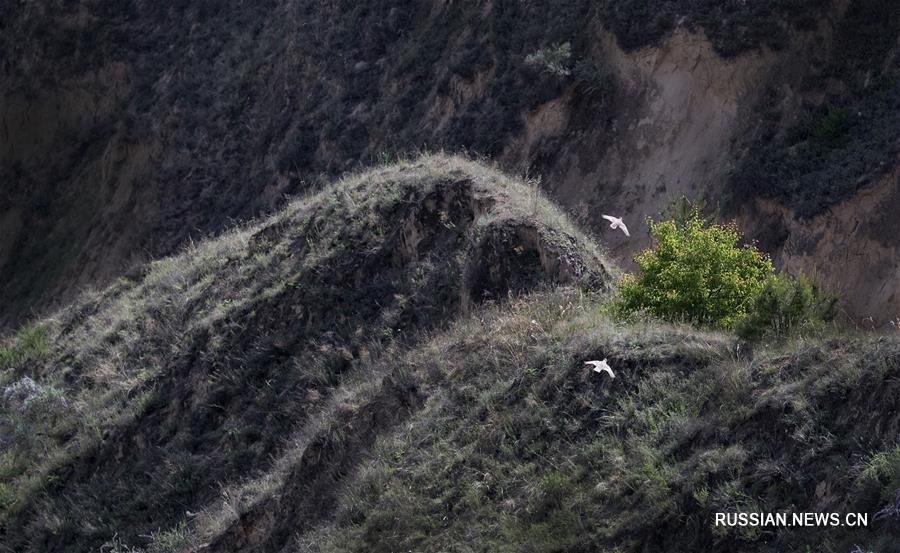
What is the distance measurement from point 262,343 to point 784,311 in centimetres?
651

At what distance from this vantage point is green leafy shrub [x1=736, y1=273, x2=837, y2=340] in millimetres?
10227

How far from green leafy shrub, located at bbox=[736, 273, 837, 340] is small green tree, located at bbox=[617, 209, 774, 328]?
882mm

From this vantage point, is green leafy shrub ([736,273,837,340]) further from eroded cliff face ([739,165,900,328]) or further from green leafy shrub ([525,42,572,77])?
green leafy shrub ([525,42,572,77])

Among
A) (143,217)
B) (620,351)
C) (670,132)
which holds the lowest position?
(143,217)

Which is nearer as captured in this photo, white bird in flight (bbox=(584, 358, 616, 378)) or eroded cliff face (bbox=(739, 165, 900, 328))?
white bird in flight (bbox=(584, 358, 616, 378))

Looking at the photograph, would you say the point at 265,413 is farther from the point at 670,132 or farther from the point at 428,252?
the point at 670,132

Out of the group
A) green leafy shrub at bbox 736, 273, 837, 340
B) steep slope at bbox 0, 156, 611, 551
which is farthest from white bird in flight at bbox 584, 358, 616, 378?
steep slope at bbox 0, 156, 611, 551

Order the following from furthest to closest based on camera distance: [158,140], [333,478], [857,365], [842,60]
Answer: [158,140], [842,60], [333,478], [857,365]

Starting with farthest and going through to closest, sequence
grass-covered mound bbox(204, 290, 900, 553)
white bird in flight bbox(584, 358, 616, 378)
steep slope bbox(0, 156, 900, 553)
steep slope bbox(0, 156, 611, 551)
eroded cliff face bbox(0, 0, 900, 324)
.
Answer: eroded cliff face bbox(0, 0, 900, 324), steep slope bbox(0, 156, 611, 551), white bird in flight bbox(584, 358, 616, 378), steep slope bbox(0, 156, 900, 553), grass-covered mound bbox(204, 290, 900, 553)

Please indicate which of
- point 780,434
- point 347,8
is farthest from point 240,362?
point 347,8

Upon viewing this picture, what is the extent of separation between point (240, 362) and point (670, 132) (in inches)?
354

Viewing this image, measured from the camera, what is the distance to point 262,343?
47.6 ft

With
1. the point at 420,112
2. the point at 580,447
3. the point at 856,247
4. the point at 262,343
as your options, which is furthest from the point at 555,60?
the point at 580,447

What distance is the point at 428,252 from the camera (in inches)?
566
